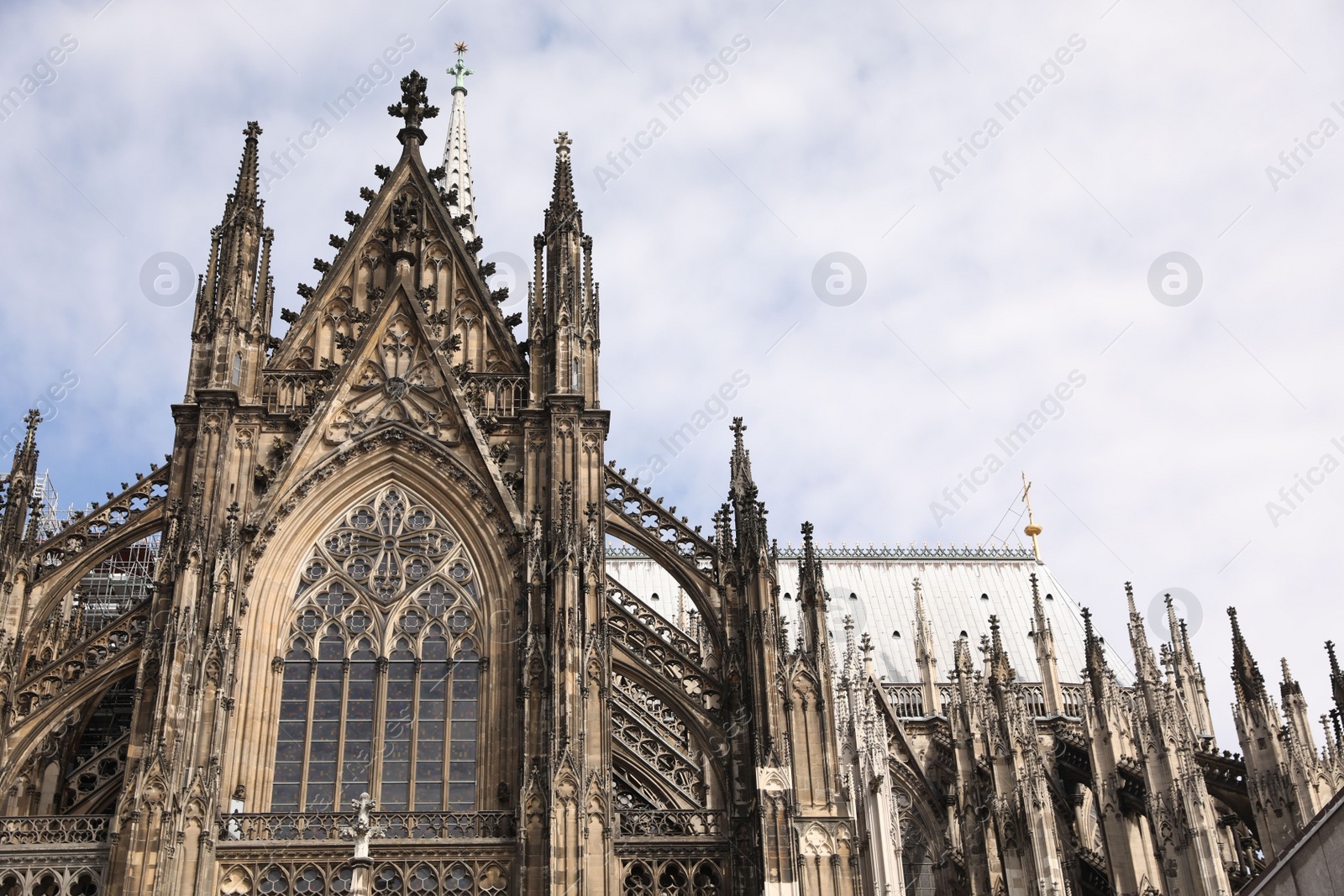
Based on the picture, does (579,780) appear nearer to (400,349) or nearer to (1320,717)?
(400,349)

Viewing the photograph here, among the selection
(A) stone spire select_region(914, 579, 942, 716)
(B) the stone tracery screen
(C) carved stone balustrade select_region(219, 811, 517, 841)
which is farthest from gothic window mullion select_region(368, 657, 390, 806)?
(A) stone spire select_region(914, 579, 942, 716)

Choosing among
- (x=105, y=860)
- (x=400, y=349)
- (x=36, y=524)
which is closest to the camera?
(x=105, y=860)

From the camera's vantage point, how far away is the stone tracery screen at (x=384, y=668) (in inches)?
1044

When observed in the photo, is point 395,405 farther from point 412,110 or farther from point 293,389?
point 412,110

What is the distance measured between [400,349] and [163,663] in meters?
8.77

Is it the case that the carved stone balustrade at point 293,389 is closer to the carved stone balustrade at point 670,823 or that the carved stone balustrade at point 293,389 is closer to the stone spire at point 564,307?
the stone spire at point 564,307

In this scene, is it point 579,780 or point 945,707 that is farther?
point 945,707

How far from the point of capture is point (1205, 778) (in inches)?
1415

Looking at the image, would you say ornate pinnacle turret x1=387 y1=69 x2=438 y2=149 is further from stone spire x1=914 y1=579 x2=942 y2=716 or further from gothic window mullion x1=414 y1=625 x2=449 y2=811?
stone spire x1=914 y1=579 x2=942 y2=716

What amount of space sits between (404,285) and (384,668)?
914 centimetres

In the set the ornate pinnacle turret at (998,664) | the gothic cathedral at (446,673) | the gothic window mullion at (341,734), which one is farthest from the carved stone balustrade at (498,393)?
the ornate pinnacle turret at (998,664)

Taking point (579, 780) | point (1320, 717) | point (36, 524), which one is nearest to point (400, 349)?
point (36, 524)

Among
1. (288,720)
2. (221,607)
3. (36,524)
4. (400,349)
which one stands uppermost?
(400,349)

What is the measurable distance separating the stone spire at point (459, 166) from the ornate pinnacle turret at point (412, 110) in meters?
1.29
